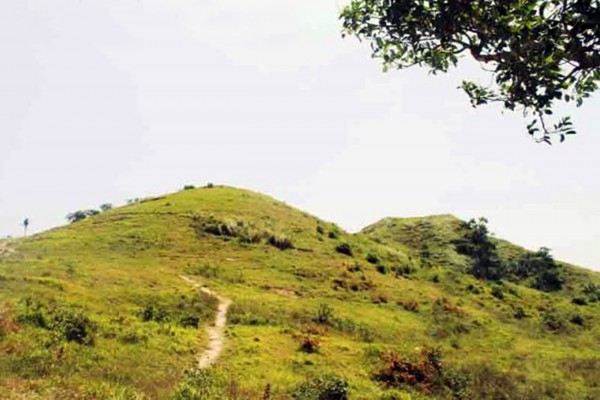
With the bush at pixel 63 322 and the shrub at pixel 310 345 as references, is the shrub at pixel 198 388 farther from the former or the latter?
the shrub at pixel 310 345

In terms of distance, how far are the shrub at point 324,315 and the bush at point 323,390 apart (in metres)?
18.9

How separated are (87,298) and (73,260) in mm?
15113

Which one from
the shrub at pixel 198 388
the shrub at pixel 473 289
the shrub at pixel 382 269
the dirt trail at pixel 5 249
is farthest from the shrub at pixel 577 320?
the dirt trail at pixel 5 249

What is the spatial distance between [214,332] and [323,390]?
13133 millimetres

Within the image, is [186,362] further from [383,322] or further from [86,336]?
[383,322]

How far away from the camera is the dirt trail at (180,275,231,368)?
91.2 ft

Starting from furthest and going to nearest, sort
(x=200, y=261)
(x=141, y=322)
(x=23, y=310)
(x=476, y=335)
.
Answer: (x=200, y=261), (x=476, y=335), (x=141, y=322), (x=23, y=310)

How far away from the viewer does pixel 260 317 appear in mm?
40000

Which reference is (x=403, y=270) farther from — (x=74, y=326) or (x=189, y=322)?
(x=74, y=326)

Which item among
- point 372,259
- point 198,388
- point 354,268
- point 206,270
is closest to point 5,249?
point 206,270

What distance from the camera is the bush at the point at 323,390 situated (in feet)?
73.8

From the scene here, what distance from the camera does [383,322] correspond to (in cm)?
4656

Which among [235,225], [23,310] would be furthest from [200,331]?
[235,225]

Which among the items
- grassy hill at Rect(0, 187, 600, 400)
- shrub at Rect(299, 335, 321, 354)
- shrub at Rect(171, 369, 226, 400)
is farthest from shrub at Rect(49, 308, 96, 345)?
shrub at Rect(299, 335, 321, 354)
